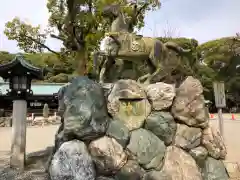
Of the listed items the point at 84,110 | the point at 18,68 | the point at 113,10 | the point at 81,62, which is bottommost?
the point at 84,110

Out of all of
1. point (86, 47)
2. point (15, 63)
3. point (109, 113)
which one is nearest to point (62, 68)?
point (86, 47)

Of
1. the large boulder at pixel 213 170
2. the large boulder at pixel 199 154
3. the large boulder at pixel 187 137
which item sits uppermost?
the large boulder at pixel 187 137

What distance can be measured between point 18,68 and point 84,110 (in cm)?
361

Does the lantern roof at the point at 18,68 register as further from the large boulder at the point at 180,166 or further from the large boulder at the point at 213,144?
the large boulder at the point at 213,144

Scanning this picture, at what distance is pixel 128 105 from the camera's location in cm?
487

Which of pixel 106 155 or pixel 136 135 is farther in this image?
pixel 136 135

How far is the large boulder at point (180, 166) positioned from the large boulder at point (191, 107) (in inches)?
25.1

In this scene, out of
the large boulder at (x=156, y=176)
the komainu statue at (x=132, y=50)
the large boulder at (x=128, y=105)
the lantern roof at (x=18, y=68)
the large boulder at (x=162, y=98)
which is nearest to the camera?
the large boulder at (x=156, y=176)

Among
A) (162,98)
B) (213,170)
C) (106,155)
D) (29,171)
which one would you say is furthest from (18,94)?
(213,170)

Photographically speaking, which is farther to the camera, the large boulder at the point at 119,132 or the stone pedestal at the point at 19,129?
the stone pedestal at the point at 19,129

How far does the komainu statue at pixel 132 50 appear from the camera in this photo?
567 cm

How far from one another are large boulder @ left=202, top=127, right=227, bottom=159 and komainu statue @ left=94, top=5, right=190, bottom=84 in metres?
1.65

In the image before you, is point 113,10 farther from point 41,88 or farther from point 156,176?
point 41,88

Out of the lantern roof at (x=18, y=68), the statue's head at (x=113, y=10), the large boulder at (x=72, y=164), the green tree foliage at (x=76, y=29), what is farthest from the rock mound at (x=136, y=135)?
the green tree foliage at (x=76, y=29)
